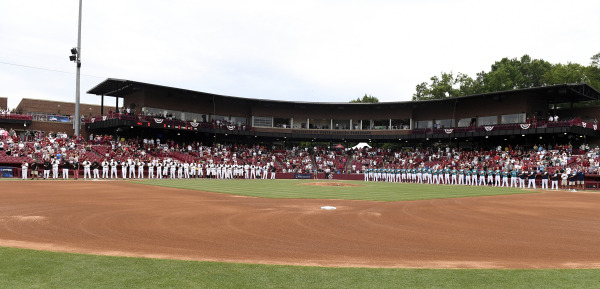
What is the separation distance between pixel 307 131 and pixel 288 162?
33.6 feet

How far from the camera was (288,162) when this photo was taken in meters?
57.8

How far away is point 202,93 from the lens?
58375 millimetres

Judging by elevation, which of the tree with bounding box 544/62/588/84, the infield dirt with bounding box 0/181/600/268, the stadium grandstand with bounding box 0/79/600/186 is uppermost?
the tree with bounding box 544/62/588/84

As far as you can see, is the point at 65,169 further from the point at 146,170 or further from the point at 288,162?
the point at 288,162

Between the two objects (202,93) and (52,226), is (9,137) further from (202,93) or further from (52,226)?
(52,226)

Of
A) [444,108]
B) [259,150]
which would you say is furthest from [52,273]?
[444,108]

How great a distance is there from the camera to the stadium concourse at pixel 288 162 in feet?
120

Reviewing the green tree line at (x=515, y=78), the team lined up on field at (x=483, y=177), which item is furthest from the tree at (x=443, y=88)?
the team lined up on field at (x=483, y=177)

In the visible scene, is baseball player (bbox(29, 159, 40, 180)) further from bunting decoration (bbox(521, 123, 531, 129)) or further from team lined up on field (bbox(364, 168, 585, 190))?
bunting decoration (bbox(521, 123, 531, 129))

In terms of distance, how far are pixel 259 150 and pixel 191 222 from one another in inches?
2024

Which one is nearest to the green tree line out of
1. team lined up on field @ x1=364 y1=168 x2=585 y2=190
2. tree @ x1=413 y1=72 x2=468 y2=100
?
tree @ x1=413 y1=72 x2=468 y2=100

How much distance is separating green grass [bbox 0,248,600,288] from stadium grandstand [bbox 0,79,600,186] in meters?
33.4

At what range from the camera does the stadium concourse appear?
120 feet

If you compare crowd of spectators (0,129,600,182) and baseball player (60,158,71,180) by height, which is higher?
crowd of spectators (0,129,600,182)
